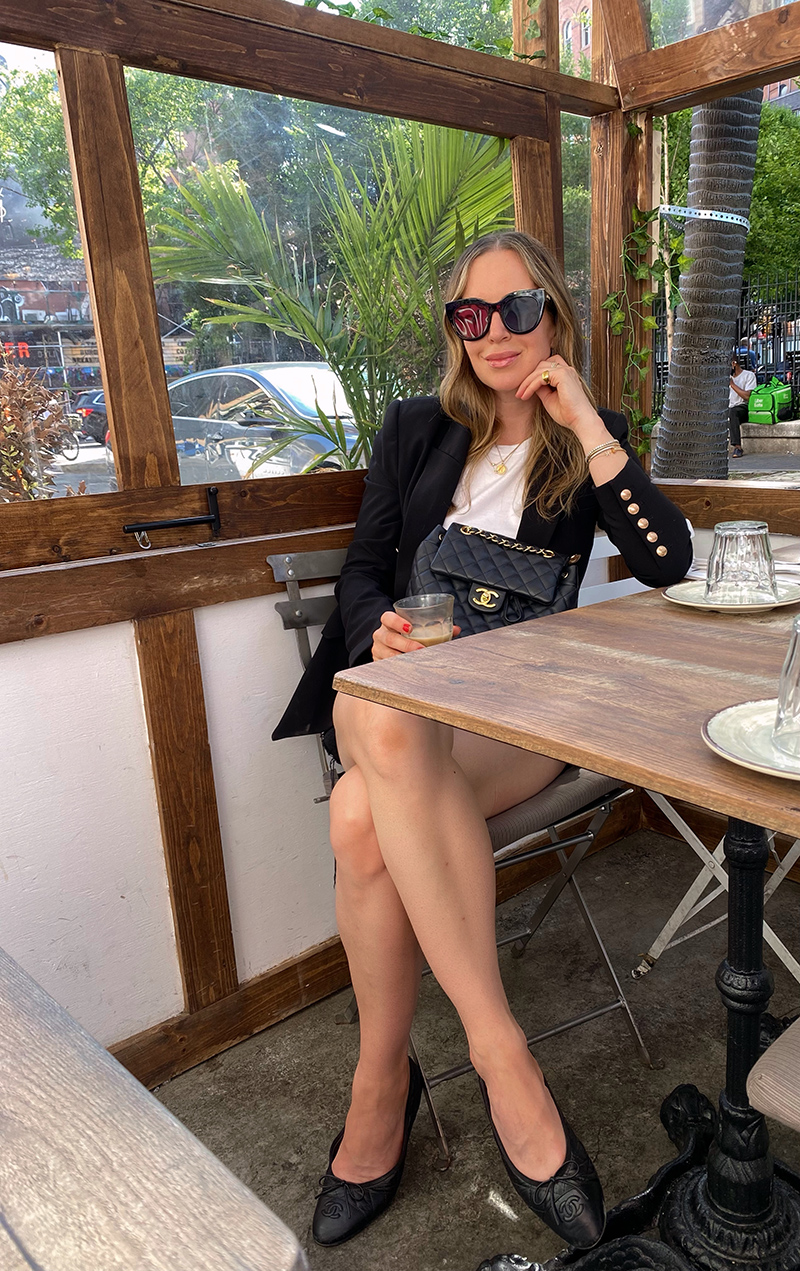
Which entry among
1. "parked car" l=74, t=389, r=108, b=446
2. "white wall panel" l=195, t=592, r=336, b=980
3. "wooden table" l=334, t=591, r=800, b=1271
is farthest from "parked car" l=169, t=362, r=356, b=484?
"wooden table" l=334, t=591, r=800, b=1271

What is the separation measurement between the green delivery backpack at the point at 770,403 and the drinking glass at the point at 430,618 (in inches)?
95.9

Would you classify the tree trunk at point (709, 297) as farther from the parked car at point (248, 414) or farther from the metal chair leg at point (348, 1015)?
the metal chair leg at point (348, 1015)

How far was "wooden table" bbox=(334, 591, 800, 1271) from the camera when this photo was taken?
1137 millimetres

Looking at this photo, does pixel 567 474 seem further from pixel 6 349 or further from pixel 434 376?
pixel 6 349

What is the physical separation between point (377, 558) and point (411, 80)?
1.26 meters

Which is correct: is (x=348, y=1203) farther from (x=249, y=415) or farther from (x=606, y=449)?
(x=249, y=415)

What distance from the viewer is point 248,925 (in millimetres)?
2381

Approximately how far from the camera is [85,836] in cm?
209

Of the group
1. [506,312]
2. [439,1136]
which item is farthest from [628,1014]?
[506,312]

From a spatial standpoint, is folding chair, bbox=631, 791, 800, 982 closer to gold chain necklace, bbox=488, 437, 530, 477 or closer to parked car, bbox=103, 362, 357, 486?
gold chain necklace, bbox=488, 437, 530, 477

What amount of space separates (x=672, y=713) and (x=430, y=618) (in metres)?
0.64

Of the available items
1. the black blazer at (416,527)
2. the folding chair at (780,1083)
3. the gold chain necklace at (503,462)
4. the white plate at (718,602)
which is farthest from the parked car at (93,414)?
the folding chair at (780,1083)

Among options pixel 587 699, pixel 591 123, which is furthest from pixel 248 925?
pixel 591 123

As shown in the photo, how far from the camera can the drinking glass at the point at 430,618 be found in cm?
173
